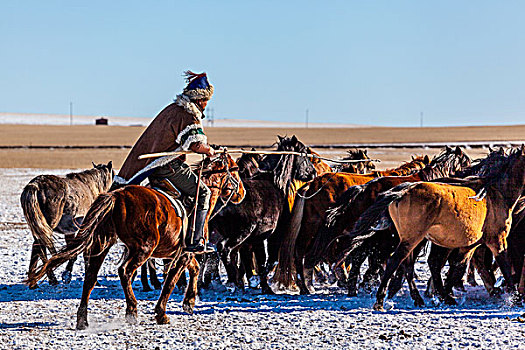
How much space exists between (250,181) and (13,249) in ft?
16.0

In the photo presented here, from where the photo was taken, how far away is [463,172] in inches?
376

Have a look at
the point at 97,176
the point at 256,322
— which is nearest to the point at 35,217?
the point at 97,176

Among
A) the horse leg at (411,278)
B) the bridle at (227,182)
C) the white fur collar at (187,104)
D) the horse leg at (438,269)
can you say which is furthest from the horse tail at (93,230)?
the horse leg at (438,269)

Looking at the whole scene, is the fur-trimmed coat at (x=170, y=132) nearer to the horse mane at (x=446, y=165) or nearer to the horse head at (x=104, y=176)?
the horse head at (x=104, y=176)

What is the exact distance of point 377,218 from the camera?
28.0ft

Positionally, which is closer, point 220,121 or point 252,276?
point 252,276

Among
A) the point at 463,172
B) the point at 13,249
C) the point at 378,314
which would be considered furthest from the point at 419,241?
the point at 13,249

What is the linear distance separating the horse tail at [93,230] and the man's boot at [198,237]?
3.32ft

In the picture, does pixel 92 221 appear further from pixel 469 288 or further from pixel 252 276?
pixel 469 288

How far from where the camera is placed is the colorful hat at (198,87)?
8091 millimetres

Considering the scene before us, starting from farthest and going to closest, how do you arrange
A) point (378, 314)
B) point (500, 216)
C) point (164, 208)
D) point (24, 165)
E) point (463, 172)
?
1. point (24, 165)
2. point (463, 172)
3. point (500, 216)
4. point (378, 314)
5. point (164, 208)

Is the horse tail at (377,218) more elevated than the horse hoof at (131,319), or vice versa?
the horse tail at (377,218)

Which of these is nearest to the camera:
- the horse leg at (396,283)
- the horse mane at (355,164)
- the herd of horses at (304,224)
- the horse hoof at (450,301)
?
the herd of horses at (304,224)

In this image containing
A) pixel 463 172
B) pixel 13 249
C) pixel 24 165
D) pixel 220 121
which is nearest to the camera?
pixel 463 172
